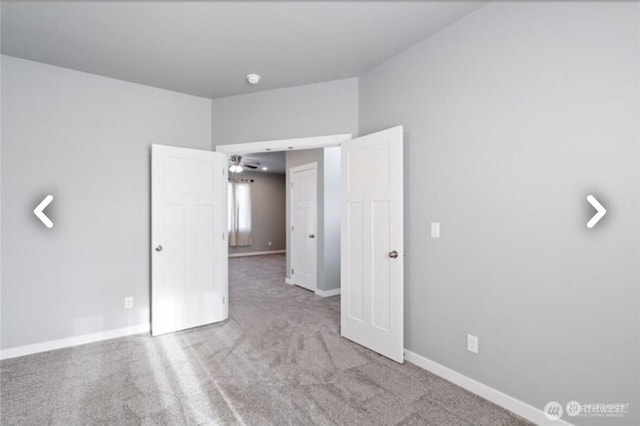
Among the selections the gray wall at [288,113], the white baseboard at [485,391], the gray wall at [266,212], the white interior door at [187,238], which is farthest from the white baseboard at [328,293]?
the gray wall at [266,212]

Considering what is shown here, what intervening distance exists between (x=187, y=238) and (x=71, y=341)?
1434mm

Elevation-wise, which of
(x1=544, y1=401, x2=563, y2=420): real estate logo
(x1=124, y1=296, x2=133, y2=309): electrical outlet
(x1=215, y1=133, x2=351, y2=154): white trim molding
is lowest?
(x1=544, y1=401, x2=563, y2=420): real estate logo

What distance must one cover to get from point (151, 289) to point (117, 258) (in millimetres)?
486

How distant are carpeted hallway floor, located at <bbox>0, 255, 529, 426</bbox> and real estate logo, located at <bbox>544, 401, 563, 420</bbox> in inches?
6.8

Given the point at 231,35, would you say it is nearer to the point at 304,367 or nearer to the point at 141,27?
the point at 141,27

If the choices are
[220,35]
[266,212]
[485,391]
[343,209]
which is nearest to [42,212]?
[220,35]

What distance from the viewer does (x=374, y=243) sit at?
2963 millimetres

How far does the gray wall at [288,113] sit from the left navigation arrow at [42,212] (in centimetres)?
177

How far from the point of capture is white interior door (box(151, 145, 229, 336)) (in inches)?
133

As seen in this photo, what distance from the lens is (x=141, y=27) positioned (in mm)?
2428

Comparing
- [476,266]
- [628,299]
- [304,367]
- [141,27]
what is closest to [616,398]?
[628,299]

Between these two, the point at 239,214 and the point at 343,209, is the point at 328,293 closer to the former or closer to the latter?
the point at 343,209

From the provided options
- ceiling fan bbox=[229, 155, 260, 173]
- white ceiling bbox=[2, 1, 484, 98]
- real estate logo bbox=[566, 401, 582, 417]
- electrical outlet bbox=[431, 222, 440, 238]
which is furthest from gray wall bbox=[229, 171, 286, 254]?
real estate logo bbox=[566, 401, 582, 417]

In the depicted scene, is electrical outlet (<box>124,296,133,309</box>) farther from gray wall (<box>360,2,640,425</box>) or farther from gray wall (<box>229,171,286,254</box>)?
gray wall (<box>229,171,286,254</box>)
